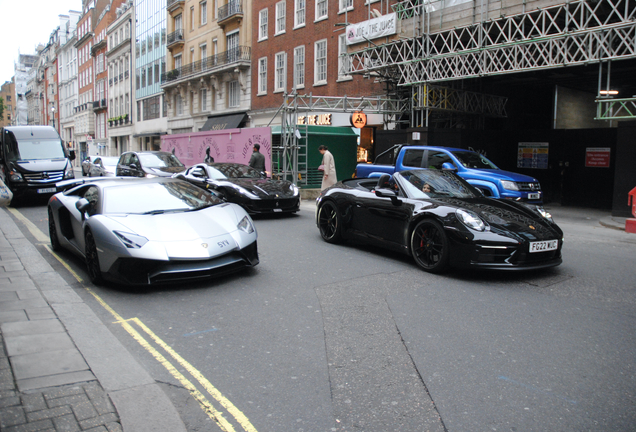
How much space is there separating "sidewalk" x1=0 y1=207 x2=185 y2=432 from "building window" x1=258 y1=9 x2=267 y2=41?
98.6 feet

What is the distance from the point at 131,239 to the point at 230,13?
33144 mm

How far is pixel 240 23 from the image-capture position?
115 ft

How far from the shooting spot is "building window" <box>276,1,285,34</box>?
102 ft

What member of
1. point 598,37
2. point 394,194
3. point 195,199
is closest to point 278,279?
point 195,199

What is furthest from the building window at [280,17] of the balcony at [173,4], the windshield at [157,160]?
the balcony at [173,4]

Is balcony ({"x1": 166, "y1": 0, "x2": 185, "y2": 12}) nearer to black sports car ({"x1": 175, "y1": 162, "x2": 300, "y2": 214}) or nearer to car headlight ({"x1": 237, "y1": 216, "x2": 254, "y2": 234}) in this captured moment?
black sports car ({"x1": 175, "y1": 162, "x2": 300, "y2": 214})

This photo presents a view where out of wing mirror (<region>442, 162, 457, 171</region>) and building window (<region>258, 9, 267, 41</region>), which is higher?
building window (<region>258, 9, 267, 41</region>)

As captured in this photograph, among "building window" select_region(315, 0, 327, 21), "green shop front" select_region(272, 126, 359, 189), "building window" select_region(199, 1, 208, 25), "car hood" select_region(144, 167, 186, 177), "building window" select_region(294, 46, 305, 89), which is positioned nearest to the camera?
"car hood" select_region(144, 167, 186, 177)

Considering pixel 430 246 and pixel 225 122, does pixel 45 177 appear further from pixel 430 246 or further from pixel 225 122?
pixel 225 122

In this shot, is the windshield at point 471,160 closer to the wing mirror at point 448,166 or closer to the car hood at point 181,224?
the wing mirror at point 448,166

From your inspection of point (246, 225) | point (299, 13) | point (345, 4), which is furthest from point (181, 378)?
point (299, 13)

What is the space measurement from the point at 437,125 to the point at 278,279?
52.5ft

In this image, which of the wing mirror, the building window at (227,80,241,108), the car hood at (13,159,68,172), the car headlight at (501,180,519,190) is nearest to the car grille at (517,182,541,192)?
the car headlight at (501,180,519,190)

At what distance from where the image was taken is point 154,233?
5.89m
